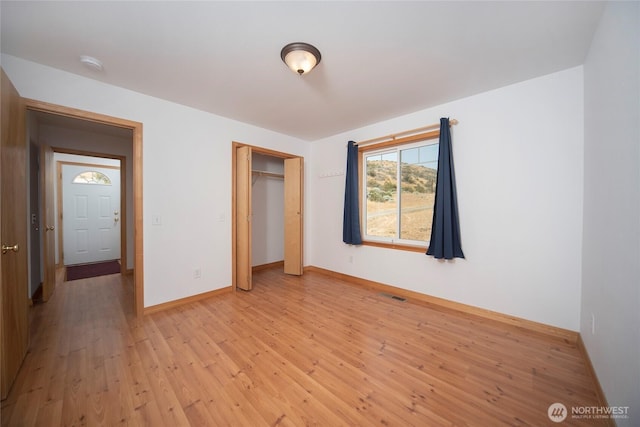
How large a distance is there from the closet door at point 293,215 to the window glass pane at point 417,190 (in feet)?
5.66

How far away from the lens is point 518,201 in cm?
233

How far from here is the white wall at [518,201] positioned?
6.82 ft

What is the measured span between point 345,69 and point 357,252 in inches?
101

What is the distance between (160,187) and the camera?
2.73 m

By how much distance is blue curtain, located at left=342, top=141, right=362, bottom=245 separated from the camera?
363cm

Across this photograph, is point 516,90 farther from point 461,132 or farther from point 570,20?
point 570,20

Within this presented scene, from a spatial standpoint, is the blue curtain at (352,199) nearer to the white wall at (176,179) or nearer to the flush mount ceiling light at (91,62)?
the white wall at (176,179)

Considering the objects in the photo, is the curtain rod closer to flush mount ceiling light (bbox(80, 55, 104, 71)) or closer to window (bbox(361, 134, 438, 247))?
window (bbox(361, 134, 438, 247))

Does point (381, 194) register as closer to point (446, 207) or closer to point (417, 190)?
point (417, 190)

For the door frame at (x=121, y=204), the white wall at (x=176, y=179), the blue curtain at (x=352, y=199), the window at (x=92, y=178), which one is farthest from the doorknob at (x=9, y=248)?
the window at (x=92, y=178)

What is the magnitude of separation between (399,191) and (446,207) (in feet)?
2.67

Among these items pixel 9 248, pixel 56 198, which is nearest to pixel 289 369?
pixel 9 248

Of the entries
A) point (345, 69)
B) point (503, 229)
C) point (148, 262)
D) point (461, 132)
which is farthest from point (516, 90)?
point (148, 262)

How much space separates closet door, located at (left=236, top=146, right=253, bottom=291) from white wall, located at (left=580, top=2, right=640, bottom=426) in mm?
3365
